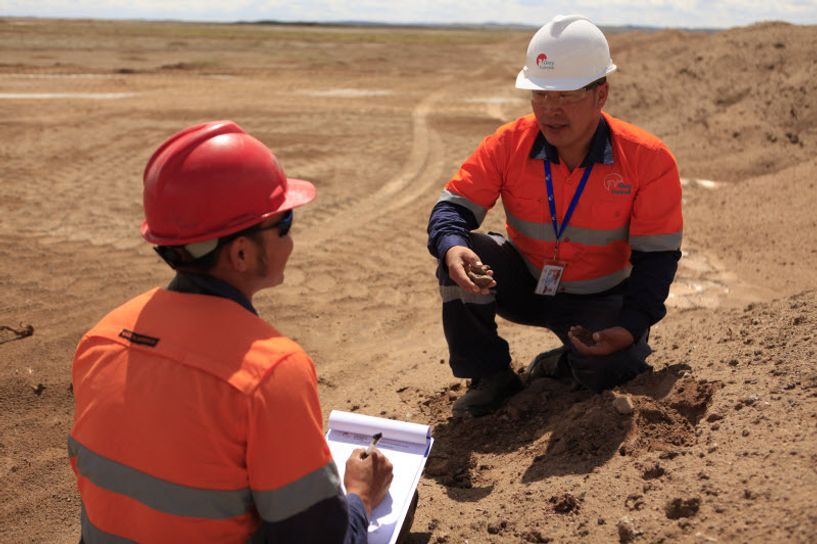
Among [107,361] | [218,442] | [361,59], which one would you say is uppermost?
[107,361]

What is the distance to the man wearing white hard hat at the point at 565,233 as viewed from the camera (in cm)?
337

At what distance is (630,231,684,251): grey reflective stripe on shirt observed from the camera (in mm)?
3414

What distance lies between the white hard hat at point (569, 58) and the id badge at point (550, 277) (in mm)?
850

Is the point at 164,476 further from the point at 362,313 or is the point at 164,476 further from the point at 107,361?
the point at 362,313

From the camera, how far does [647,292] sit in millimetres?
3373

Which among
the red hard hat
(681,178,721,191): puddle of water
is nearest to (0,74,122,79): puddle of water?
(681,178,721,191): puddle of water

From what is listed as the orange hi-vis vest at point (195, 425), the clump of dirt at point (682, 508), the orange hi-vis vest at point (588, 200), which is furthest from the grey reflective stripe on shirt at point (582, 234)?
the orange hi-vis vest at point (195, 425)

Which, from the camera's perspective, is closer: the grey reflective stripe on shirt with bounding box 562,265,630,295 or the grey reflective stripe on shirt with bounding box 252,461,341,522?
the grey reflective stripe on shirt with bounding box 252,461,341,522

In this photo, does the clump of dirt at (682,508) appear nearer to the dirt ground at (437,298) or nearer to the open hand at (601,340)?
the dirt ground at (437,298)

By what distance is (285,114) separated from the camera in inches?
507

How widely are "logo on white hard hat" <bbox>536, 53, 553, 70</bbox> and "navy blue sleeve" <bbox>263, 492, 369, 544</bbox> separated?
7.46 feet

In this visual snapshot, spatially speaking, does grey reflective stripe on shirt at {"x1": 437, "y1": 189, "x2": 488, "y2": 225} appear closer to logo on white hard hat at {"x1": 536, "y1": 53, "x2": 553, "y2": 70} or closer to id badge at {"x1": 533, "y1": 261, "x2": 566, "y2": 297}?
id badge at {"x1": 533, "y1": 261, "x2": 566, "y2": 297}

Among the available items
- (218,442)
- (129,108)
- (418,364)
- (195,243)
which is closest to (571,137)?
(418,364)

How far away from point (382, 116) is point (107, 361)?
38.3 ft
